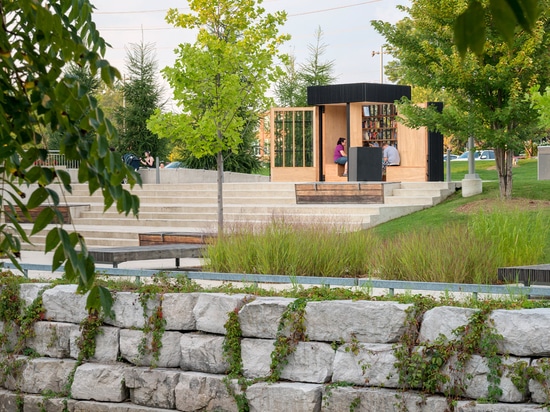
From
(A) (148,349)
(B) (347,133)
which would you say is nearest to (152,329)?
(A) (148,349)

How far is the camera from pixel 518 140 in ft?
55.4

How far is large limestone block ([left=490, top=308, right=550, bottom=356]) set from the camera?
19.1ft

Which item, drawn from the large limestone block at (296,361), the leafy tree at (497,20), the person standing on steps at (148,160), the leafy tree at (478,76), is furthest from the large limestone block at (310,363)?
the person standing on steps at (148,160)

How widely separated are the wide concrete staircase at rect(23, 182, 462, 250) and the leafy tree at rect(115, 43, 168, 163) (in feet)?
32.1

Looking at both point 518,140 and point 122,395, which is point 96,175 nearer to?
point 122,395

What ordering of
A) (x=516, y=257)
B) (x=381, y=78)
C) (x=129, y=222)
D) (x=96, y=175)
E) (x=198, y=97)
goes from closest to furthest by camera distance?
(x=96, y=175) → (x=516, y=257) → (x=198, y=97) → (x=129, y=222) → (x=381, y=78)

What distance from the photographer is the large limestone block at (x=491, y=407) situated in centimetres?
582

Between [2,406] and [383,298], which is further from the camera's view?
[2,406]

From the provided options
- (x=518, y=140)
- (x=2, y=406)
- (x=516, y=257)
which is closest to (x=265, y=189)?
(x=518, y=140)

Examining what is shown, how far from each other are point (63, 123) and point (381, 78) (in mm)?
61082

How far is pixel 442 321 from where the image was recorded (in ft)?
20.5

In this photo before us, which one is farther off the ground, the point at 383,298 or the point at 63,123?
the point at 63,123

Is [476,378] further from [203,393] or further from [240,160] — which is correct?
[240,160]

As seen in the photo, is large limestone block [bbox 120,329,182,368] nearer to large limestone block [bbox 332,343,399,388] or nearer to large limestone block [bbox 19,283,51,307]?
large limestone block [bbox 19,283,51,307]
